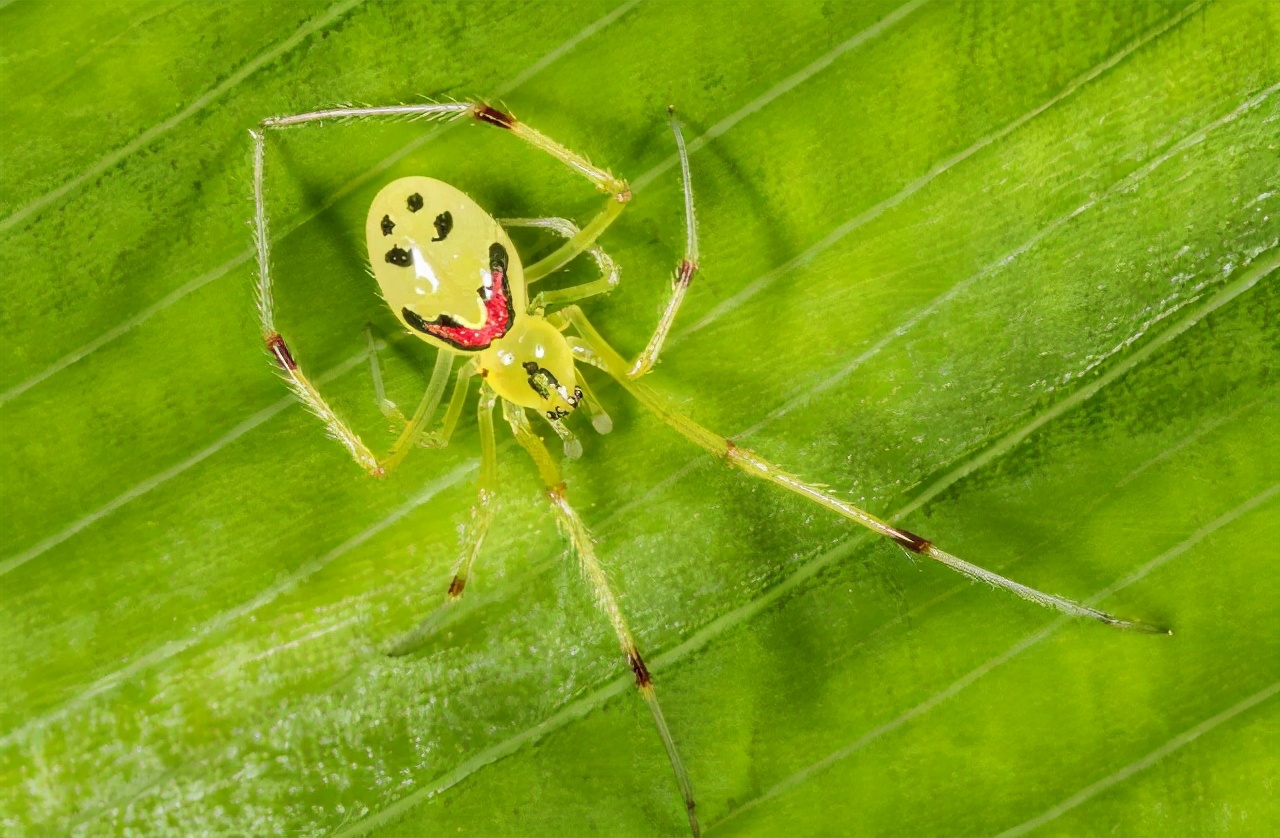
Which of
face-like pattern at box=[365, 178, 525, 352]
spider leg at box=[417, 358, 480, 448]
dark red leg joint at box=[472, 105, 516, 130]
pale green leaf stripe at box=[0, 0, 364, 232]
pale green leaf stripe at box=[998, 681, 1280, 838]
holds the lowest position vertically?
pale green leaf stripe at box=[998, 681, 1280, 838]

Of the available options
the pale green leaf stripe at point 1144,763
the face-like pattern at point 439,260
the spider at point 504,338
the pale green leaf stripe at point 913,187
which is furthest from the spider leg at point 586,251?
the pale green leaf stripe at point 1144,763

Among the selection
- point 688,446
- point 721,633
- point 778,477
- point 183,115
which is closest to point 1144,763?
point 721,633

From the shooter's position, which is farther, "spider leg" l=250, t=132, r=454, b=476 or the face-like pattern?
"spider leg" l=250, t=132, r=454, b=476

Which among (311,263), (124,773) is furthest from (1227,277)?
(124,773)

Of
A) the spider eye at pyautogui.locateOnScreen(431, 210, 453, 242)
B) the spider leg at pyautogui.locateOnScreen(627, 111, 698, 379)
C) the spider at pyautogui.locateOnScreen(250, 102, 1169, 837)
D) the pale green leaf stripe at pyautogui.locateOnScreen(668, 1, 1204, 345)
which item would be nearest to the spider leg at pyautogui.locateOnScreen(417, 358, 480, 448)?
the spider at pyautogui.locateOnScreen(250, 102, 1169, 837)

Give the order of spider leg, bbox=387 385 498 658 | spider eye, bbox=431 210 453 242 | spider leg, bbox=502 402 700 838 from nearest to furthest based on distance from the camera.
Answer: spider eye, bbox=431 210 453 242
spider leg, bbox=502 402 700 838
spider leg, bbox=387 385 498 658

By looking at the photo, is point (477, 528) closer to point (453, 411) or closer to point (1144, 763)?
point (453, 411)

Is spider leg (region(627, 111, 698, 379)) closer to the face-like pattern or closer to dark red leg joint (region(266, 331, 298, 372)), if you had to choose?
the face-like pattern

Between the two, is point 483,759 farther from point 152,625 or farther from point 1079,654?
point 1079,654
